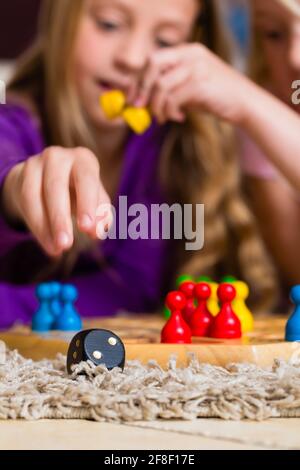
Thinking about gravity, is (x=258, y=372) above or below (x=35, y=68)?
below

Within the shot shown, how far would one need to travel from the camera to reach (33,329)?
1.12m

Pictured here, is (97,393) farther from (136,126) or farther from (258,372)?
(136,126)

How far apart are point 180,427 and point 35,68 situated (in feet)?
4.28

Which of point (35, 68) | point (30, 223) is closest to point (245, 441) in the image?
point (30, 223)

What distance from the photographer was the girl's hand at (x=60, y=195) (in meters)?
0.87

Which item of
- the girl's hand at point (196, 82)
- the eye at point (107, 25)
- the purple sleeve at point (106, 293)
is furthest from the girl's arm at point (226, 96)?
the purple sleeve at point (106, 293)

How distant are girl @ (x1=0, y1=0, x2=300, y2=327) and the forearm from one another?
0.68 ft

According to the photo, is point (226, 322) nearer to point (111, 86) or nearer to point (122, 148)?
point (111, 86)

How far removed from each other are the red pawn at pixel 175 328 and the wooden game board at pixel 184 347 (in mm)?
15

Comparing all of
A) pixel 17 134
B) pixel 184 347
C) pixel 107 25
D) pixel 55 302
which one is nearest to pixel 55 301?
pixel 55 302

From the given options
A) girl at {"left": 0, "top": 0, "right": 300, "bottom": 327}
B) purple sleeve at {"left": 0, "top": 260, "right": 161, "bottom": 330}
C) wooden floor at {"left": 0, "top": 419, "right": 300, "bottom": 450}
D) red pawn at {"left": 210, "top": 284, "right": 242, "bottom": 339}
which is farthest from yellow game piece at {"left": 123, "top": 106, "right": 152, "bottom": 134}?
wooden floor at {"left": 0, "top": 419, "right": 300, "bottom": 450}

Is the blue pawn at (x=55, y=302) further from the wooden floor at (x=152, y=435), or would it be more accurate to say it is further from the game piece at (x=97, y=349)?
the wooden floor at (x=152, y=435)

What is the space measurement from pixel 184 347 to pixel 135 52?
887mm
